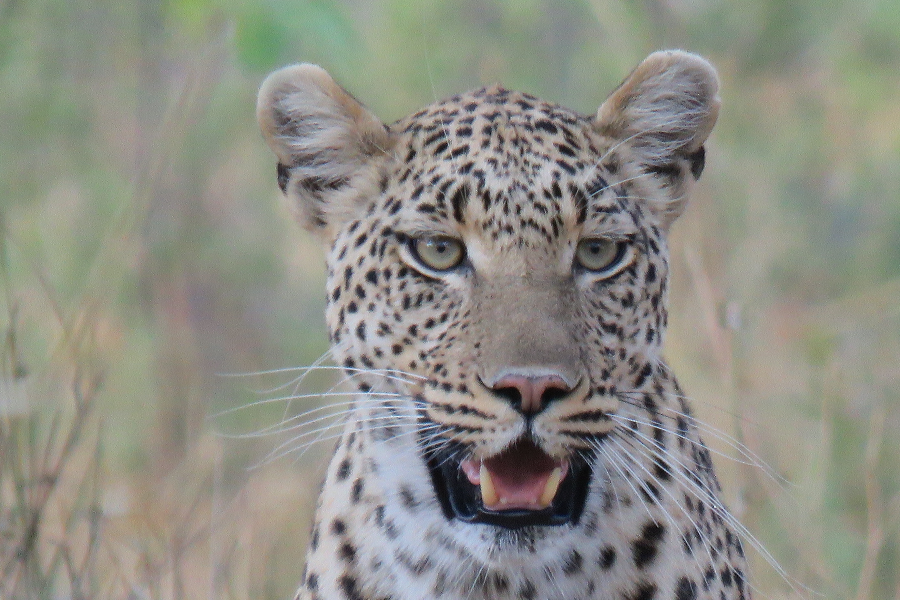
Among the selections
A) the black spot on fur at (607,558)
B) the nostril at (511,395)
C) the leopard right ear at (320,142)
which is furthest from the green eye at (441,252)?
the black spot on fur at (607,558)

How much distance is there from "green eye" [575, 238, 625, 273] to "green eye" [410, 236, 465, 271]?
1.45 feet

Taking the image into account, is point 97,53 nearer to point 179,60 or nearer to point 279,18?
point 179,60

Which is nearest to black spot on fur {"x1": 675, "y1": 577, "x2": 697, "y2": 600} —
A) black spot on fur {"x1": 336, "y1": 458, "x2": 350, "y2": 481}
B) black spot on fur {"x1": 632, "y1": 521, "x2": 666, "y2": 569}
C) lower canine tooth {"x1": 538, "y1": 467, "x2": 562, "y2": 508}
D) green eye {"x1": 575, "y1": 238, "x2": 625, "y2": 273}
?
black spot on fur {"x1": 632, "y1": 521, "x2": 666, "y2": 569}

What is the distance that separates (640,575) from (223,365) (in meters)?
12.1

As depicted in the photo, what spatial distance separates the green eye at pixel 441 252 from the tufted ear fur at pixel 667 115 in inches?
34.7

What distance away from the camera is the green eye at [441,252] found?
15.4 ft

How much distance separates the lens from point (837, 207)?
562 inches

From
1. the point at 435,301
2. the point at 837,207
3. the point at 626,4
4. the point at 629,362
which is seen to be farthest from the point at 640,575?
the point at 837,207

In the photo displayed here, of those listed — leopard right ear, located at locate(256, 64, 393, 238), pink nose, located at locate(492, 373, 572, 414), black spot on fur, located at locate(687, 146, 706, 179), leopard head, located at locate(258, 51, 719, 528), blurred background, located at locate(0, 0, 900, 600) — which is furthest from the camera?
blurred background, located at locate(0, 0, 900, 600)

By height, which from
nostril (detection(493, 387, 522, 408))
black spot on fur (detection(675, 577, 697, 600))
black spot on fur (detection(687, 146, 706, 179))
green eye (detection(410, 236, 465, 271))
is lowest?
black spot on fur (detection(675, 577, 697, 600))

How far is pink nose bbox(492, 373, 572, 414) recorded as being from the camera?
4.13 meters

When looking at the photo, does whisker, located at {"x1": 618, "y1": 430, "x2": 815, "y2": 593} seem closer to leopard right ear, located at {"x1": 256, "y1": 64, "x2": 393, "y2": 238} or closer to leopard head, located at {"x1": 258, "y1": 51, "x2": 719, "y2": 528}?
leopard head, located at {"x1": 258, "y1": 51, "x2": 719, "y2": 528}

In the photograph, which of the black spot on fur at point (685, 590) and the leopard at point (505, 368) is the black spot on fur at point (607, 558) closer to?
the leopard at point (505, 368)

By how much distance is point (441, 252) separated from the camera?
15.5 ft
